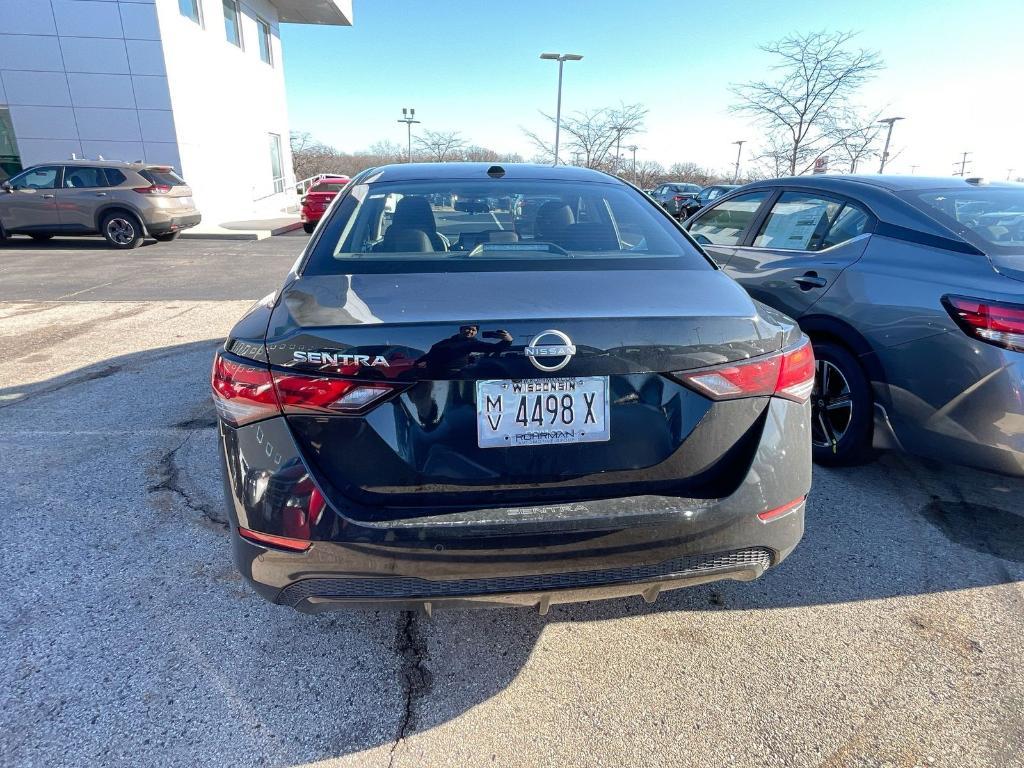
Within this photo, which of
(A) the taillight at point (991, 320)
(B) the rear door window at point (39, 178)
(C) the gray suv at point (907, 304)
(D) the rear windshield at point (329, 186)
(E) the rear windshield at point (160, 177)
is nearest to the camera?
(A) the taillight at point (991, 320)

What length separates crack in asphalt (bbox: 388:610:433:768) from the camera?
1836 mm

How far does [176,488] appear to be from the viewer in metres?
3.17

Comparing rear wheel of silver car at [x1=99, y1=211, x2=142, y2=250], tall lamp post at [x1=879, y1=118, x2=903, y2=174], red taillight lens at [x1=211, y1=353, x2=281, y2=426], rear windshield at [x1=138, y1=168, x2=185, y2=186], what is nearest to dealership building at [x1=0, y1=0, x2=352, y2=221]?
rear windshield at [x1=138, y1=168, x2=185, y2=186]

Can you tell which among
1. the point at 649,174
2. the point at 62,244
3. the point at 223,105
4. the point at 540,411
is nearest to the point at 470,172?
the point at 540,411

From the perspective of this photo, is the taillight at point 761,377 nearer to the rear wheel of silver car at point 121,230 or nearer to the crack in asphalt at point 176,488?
the crack in asphalt at point 176,488

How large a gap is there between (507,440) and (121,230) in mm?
15178

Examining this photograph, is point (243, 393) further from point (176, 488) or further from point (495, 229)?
point (176, 488)

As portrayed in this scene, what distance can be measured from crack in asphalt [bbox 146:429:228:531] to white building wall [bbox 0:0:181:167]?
55.4 ft

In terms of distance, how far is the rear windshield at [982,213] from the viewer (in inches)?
110

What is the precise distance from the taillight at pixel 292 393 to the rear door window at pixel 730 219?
366 cm

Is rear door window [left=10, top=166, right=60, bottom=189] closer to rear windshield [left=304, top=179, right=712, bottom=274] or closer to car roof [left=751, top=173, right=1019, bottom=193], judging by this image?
rear windshield [left=304, top=179, right=712, bottom=274]

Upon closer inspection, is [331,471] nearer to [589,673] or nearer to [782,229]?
[589,673]

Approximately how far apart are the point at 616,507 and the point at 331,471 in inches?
30.7

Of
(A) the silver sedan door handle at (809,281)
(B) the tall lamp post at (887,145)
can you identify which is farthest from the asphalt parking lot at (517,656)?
(B) the tall lamp post at (887,145)
